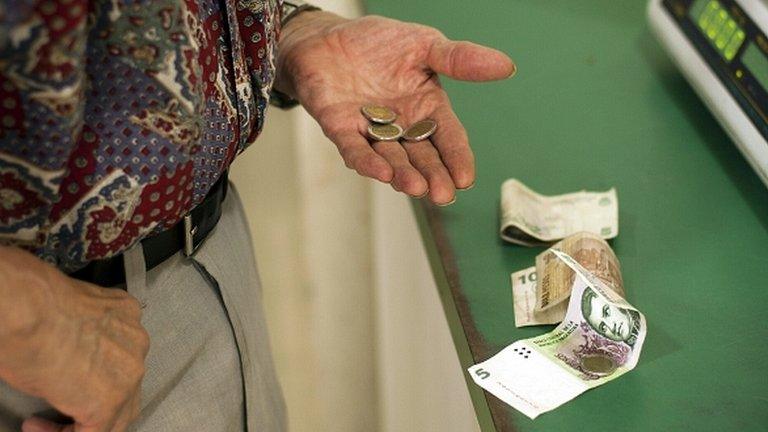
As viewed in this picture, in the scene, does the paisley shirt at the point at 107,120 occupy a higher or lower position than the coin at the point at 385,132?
higher

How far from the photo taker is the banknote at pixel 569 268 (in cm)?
90

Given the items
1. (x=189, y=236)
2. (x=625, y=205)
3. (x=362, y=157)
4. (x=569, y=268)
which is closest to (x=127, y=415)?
(x=189, y=236)

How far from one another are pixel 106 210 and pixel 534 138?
0.63 m

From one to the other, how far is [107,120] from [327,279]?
52.8 inches

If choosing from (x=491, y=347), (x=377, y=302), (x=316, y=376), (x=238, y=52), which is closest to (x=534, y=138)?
(x=491, y=347)

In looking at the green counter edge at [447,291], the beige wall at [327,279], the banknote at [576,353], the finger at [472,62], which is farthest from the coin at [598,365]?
the beige wall at [327,279]

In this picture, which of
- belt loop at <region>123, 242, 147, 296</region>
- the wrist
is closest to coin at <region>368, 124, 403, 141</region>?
the wrist

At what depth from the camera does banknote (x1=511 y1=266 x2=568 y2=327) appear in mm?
906

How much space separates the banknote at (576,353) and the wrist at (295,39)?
1.29 ft

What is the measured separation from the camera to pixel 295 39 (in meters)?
1.09

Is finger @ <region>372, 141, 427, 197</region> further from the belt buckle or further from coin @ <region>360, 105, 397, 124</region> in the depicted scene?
the belt buckle

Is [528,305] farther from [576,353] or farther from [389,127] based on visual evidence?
[389,127]

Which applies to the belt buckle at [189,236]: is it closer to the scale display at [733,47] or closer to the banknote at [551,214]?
the banknote at [551,214]

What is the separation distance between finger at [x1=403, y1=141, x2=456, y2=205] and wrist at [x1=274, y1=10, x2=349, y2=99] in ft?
0.61
